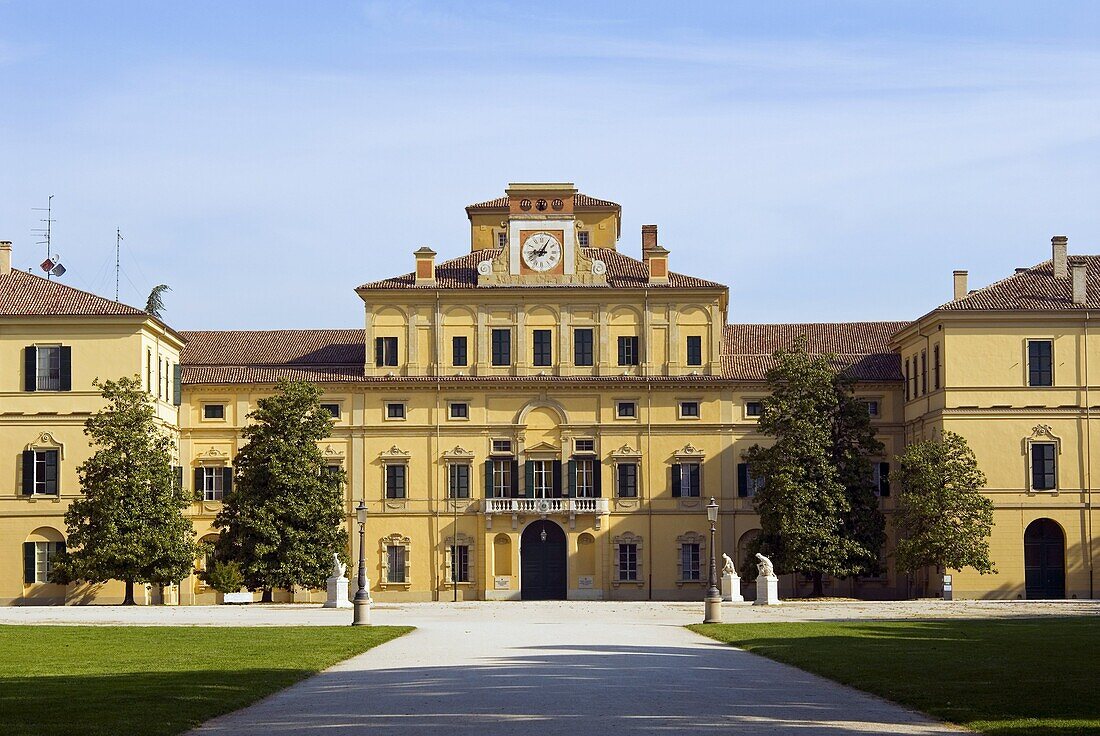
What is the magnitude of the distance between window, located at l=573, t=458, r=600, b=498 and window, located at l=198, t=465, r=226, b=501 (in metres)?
14.2

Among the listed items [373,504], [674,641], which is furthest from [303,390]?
[674,641]

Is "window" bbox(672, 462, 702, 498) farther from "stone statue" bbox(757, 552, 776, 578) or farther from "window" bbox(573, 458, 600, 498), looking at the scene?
"stone statue" bbox(757, 552, 776, 578)

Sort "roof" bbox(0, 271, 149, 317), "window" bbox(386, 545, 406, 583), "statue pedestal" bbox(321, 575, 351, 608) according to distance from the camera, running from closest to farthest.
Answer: "statue pedestal" bbox(321, 575, 351, 608)
"roof" bbox(0, 271, 149, 317)
"window" bbox(386, 545, 406, 583)

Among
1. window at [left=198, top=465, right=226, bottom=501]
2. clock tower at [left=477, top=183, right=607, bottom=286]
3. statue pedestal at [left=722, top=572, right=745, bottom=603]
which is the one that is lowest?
statue pedestal at [left=722, top=572, right=745, bottom=603]

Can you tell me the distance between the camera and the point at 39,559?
61.2 m

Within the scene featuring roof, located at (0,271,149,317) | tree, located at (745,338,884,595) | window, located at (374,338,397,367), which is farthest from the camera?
window, located at (374,338,397,367)

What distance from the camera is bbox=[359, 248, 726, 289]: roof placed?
67.4 m

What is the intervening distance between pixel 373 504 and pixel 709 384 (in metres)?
14.3

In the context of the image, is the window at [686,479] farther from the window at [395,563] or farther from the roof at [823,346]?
the window at [395,563]

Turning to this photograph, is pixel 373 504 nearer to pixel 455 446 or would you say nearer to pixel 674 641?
pixel 455 446

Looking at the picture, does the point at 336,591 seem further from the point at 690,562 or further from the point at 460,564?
the point at 690,562

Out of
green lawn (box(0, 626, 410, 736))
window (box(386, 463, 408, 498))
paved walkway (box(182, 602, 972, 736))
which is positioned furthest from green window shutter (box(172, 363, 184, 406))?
paved walkway (box(182, 602, 972, 736))

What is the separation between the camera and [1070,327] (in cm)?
6197

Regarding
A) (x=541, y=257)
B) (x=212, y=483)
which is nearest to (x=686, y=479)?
(x=541, y=257)
